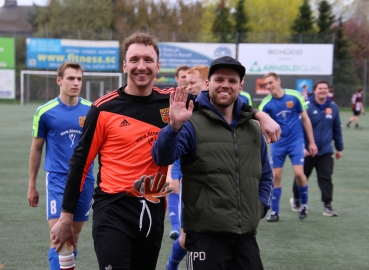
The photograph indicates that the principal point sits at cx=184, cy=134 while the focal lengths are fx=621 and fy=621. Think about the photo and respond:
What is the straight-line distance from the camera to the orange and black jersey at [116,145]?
3801mm

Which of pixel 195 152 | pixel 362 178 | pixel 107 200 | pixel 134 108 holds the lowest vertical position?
pixel 362 178

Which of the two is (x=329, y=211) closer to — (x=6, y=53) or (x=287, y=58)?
(x=287, y=58)

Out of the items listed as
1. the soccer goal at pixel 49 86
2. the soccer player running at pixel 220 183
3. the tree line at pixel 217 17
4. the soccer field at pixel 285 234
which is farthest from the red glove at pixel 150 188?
the tree line at pixel 217 17

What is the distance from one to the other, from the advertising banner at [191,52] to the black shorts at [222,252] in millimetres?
40916

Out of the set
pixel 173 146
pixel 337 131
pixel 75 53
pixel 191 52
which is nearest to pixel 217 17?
pixel 191 52

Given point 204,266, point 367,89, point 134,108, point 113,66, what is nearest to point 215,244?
point 204,266

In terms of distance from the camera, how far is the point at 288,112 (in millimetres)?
9250

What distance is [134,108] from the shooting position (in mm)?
3912

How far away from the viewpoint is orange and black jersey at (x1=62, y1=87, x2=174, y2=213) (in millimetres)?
3801

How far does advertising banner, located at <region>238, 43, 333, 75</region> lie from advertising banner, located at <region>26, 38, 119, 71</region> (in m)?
9.39

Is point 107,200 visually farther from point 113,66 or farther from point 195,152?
point 113,66

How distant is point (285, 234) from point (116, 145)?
14.8 ft

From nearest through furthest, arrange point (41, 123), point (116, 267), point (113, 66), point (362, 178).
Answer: point (116, 267) → point (41, 123) → point (362, 178) → point (113, 66)

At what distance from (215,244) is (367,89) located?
4592cm
